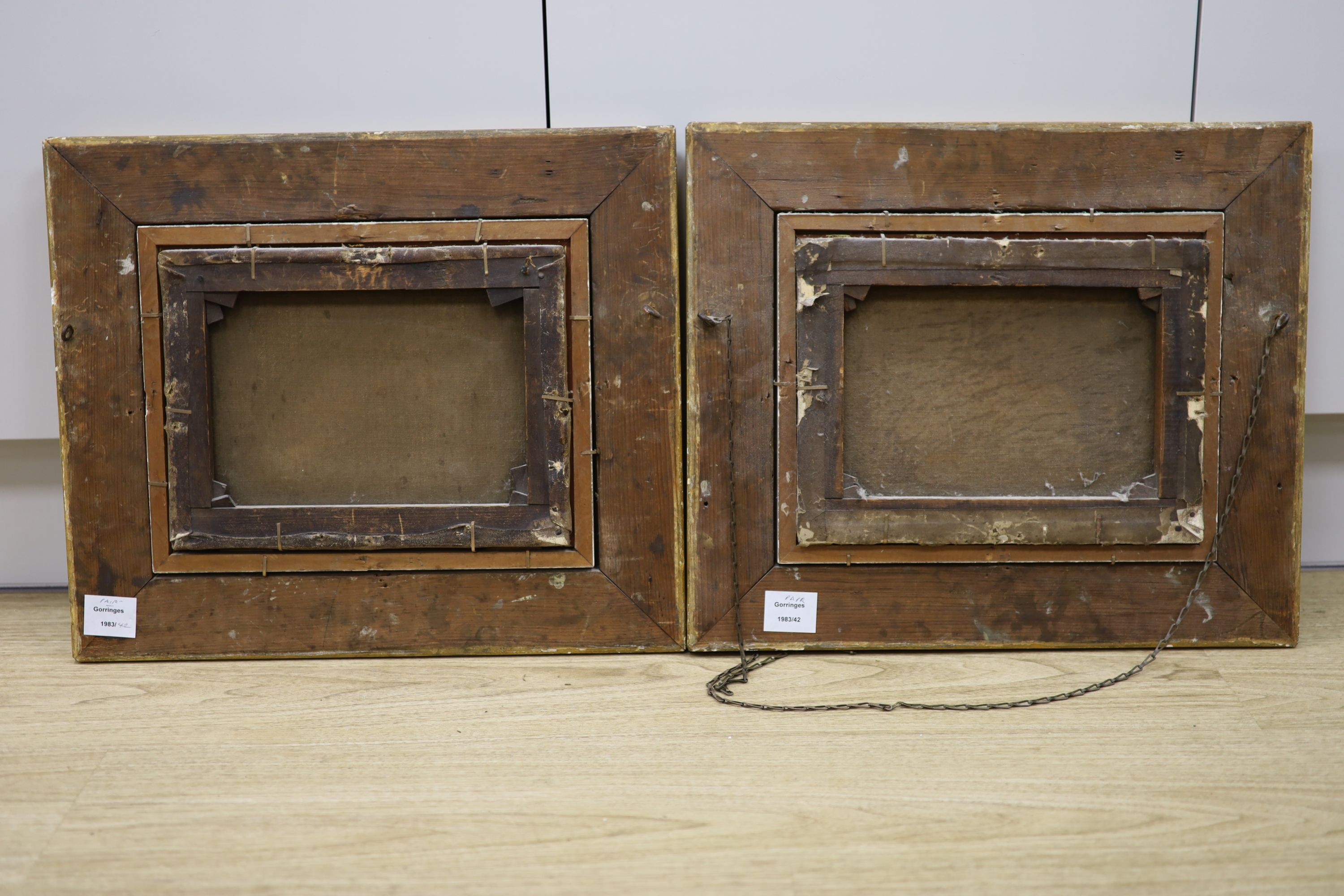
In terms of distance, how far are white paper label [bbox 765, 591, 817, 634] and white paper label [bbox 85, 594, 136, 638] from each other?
997 mm

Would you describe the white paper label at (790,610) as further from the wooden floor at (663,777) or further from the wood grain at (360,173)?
the wood grain at (360,173)

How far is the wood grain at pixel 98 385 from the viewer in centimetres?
140

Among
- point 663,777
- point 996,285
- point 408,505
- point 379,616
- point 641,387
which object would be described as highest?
point 996,285

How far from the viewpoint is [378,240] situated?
1.41m

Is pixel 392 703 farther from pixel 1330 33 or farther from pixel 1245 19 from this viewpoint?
pixel 1330 33

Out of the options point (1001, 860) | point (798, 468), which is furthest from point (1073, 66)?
point (1001, 860)

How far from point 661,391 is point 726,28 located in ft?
2.07

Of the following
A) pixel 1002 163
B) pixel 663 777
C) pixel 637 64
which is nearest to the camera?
pixel 663 777

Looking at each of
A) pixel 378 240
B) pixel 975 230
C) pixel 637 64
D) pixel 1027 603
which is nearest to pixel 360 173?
pixel 378 240

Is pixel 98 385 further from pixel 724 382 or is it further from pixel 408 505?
pixel 724 382

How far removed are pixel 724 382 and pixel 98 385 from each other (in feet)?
3.17

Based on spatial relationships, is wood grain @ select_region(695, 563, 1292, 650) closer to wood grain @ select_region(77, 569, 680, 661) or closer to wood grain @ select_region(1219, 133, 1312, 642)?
wood grain @ select_region(1219, 133, 1312, 642)

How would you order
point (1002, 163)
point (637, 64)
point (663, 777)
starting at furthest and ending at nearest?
point (637, 64) → point (1002, 163) → point (663, 777)

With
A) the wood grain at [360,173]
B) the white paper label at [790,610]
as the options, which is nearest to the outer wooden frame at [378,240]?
the wood grain at [360,173]
